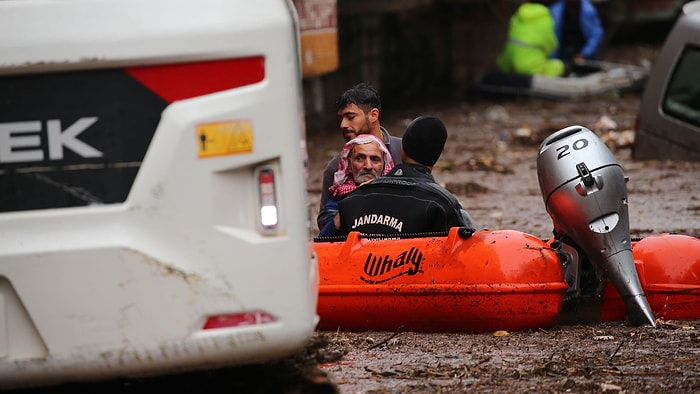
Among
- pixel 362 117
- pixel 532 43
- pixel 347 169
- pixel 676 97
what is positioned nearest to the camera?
pixel 347 169

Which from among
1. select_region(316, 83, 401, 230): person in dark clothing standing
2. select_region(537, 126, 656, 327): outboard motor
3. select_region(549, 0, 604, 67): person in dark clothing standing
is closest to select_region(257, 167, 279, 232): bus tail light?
select_region(537, 126, 656, 327): outboard motor

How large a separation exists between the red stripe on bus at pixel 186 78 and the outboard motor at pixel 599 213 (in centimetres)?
284

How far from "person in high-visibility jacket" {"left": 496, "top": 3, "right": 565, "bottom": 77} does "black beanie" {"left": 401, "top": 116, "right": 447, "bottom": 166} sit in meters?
13.8

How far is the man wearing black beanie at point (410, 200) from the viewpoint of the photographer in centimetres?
637

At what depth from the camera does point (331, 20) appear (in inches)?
597

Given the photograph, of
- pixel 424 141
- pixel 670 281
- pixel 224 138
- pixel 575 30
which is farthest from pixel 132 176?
pixel 575 30

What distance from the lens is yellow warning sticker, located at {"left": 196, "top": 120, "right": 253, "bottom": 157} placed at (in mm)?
3854

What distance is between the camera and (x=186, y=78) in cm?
388

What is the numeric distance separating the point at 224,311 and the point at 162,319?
7.7 inches

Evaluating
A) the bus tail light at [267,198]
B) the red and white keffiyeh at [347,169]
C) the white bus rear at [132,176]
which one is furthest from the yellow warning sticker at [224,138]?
the red and white keffiyeh at [347,169]

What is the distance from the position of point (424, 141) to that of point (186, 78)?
2.94 meters

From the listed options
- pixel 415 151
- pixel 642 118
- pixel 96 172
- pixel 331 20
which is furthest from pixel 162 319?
pixel 331 20

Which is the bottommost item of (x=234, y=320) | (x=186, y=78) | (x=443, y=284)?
(x=443, y=284)

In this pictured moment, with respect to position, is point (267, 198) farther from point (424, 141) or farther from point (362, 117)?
point (362, 117)
